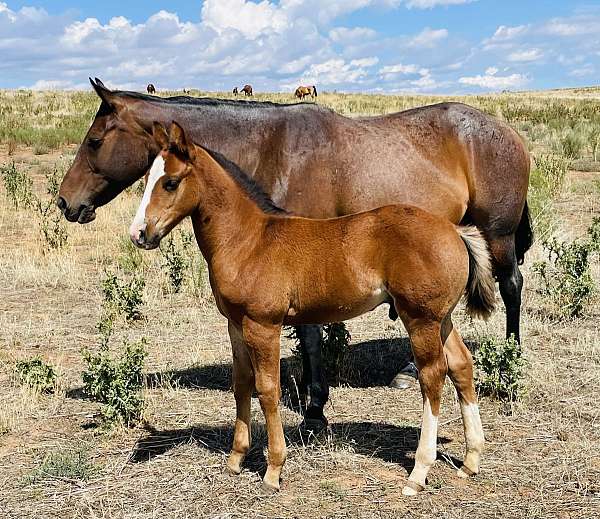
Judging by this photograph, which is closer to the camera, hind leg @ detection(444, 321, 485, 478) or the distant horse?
hind leg @ detection(444, 321, 485, 478)

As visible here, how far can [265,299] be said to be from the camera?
3.70 metres

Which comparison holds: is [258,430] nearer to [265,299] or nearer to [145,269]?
[265,299]

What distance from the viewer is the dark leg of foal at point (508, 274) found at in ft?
19.5

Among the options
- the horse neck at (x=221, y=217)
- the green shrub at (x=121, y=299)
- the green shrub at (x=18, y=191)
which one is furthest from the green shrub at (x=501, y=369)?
the green shrub at (x=18, y=191)

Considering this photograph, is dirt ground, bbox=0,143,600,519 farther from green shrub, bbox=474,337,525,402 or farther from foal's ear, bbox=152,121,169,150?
foal's ear, bbox=152,121,169,150

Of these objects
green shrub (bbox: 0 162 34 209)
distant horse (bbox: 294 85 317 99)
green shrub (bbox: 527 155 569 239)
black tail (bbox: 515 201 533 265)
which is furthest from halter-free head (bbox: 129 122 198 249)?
distant horse (bbox: 294 85 317 99)

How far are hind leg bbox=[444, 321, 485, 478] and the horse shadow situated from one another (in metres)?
0.22

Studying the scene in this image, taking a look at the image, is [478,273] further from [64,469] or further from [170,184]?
[64,469]

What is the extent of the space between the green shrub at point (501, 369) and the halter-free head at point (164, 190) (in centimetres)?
289

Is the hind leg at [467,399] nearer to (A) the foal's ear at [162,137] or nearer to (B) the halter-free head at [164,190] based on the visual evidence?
(B) the halter-free head at [164,190]

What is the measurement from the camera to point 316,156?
5199 mm

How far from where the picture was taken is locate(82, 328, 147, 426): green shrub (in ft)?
15.8

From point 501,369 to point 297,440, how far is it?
1748 mm

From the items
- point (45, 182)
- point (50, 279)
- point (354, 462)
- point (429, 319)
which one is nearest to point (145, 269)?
point (50, 279)
